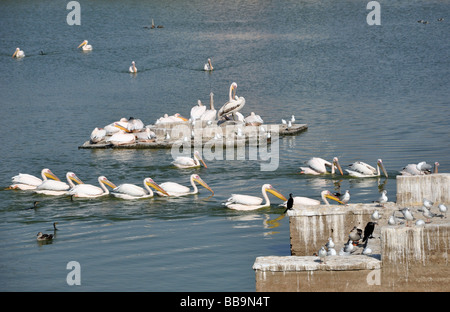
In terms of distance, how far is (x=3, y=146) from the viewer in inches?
1114

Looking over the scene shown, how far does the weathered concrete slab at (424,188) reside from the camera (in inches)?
551

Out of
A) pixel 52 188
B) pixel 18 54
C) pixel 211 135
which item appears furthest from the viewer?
pixel 18 54

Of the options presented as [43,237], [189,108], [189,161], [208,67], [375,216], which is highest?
[208,67]

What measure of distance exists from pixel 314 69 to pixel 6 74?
1904 centimetres

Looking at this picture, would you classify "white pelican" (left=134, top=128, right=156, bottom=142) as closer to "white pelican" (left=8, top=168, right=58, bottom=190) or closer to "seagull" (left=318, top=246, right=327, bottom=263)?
"white pelican" (left=8, top=168, right=58, bottom=190)

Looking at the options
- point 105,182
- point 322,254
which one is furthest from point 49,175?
point 322,254

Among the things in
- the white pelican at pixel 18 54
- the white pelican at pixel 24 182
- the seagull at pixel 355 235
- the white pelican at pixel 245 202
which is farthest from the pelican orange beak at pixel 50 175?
the white pelican at pixel 18 54

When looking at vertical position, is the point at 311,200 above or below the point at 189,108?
below

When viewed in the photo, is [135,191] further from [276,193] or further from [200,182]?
[276,193]

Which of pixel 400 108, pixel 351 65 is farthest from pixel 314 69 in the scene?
pixel 400 108

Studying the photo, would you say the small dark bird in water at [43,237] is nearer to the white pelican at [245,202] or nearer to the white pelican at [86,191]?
the white pelican at [86,191]

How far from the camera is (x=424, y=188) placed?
553 inches

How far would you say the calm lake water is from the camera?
50.5 ft

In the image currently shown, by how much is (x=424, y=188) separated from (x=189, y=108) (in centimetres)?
2114
